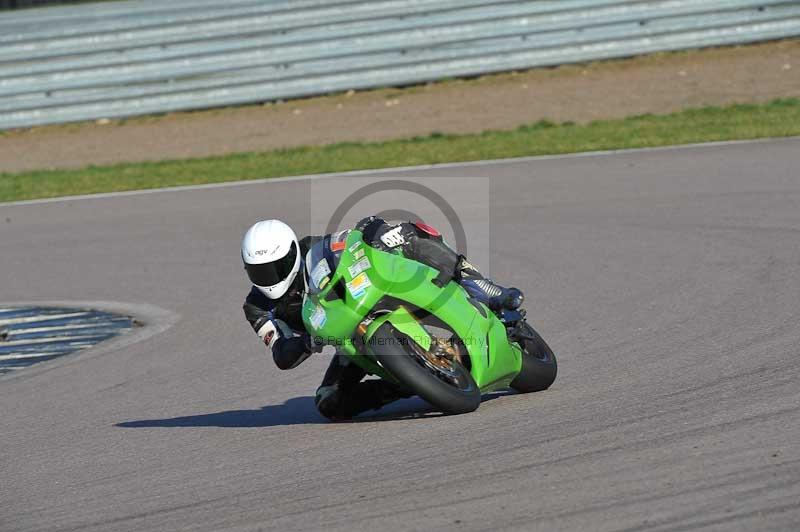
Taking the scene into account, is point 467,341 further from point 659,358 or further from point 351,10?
point 351,10

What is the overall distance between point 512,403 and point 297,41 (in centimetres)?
1201

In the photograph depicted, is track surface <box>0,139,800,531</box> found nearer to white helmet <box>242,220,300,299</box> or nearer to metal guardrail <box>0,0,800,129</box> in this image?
white helmet <box>242,220,300,299</box>

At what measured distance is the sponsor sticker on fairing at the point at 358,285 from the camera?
218 inches

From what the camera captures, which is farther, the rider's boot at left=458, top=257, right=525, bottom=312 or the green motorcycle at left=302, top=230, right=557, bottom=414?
the rider's boot at left=458, top=257, right=525, bottom=312

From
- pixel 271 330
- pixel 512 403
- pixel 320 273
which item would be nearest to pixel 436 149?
pixel 512 403

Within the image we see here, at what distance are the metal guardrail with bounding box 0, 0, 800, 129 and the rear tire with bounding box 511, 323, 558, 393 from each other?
452 inches

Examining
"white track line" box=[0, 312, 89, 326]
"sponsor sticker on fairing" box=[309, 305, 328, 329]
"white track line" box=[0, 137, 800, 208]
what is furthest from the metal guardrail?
"sponsor sticker on fairing" box=[309, 305, 328, 329]

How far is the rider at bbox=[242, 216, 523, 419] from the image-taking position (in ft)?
18.9

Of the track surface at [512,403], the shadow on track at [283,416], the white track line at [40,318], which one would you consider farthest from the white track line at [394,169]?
the shadow on track at [283,416]

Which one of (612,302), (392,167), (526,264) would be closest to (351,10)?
(392,167)

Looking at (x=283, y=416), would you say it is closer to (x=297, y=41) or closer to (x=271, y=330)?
(x=271, y=330)

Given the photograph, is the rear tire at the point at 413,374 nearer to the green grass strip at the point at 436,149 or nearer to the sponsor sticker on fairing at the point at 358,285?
the sponsor sticker on fairing at the point at 358,285

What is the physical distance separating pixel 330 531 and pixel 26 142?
14.3m

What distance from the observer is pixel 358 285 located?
5551mm
